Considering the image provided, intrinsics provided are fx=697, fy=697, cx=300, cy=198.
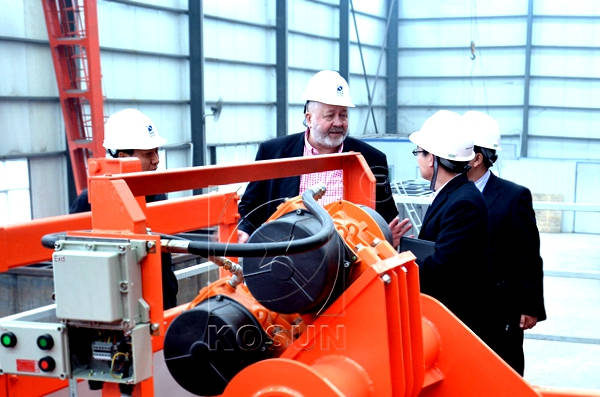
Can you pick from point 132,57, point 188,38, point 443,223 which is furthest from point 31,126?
point 443,223

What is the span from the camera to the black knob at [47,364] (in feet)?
4.27

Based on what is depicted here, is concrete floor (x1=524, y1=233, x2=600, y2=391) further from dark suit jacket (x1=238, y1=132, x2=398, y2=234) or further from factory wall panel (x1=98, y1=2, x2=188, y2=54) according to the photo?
factory wall panel (x1=98, y1=2, x2=188, y2=54)

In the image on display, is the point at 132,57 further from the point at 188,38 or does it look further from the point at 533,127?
the point at 533,127

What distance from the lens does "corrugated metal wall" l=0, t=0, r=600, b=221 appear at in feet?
26.9

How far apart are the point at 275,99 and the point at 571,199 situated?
252 inches

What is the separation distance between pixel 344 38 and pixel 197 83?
565 centimetres

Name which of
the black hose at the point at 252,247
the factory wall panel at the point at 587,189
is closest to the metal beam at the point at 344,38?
the factory wall panel at the point at 587,189

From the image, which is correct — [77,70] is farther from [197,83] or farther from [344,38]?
[344,38]

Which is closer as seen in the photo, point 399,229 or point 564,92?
point 399,229

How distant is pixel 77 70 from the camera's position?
8.29m

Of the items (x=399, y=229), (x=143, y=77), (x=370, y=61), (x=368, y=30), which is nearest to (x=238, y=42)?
(x=143, y=77)

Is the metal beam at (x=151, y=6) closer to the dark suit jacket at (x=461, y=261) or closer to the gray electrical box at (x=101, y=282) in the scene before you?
the dark suit jacket at (x=461, y=261)

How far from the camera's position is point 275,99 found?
43.1 ft

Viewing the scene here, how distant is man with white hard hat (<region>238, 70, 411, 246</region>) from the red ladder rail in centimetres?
566
